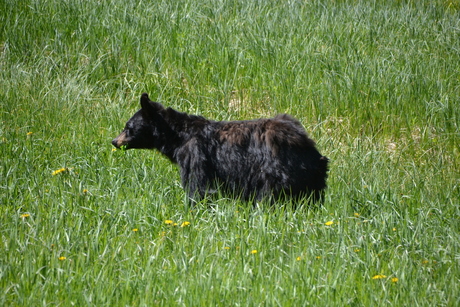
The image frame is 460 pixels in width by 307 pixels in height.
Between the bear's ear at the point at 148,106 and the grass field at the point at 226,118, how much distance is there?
63 centimetres

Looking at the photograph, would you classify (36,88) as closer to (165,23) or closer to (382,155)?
(165,23)

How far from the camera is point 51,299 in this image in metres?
3.40

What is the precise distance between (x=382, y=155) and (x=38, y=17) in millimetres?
6038

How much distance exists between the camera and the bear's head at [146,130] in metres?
5.80

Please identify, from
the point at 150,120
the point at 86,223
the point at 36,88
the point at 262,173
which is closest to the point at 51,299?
the point at 86,223

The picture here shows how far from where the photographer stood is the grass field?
3.65m

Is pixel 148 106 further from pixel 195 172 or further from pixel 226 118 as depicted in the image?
pixel 226 118

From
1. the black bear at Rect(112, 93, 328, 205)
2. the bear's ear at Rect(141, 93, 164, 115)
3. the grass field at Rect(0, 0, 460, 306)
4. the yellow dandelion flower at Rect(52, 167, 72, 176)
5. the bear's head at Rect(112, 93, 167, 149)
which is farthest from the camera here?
the bear's head at Rect(112, 93, 167, 149)

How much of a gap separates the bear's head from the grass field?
30 centimetres

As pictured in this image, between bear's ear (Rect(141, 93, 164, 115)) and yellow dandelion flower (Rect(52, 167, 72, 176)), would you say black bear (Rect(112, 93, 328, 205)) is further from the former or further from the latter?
yellow dandelion flower (Rect(52, 167, 72, 176))

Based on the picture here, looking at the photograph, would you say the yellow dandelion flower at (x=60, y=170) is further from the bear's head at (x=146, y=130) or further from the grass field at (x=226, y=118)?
the bear's head at (x=146, y=130)

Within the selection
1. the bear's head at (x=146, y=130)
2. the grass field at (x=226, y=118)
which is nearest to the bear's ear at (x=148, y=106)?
the bear's head at (x=146, y=130)

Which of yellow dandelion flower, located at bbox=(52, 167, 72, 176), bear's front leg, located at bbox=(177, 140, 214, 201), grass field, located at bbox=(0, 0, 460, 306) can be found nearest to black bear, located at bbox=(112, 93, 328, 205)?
bear's front leg, located at bbox=(177, 140, 214, 201)

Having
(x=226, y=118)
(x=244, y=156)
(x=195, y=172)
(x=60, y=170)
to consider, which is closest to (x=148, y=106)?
(x=195, y=172)
